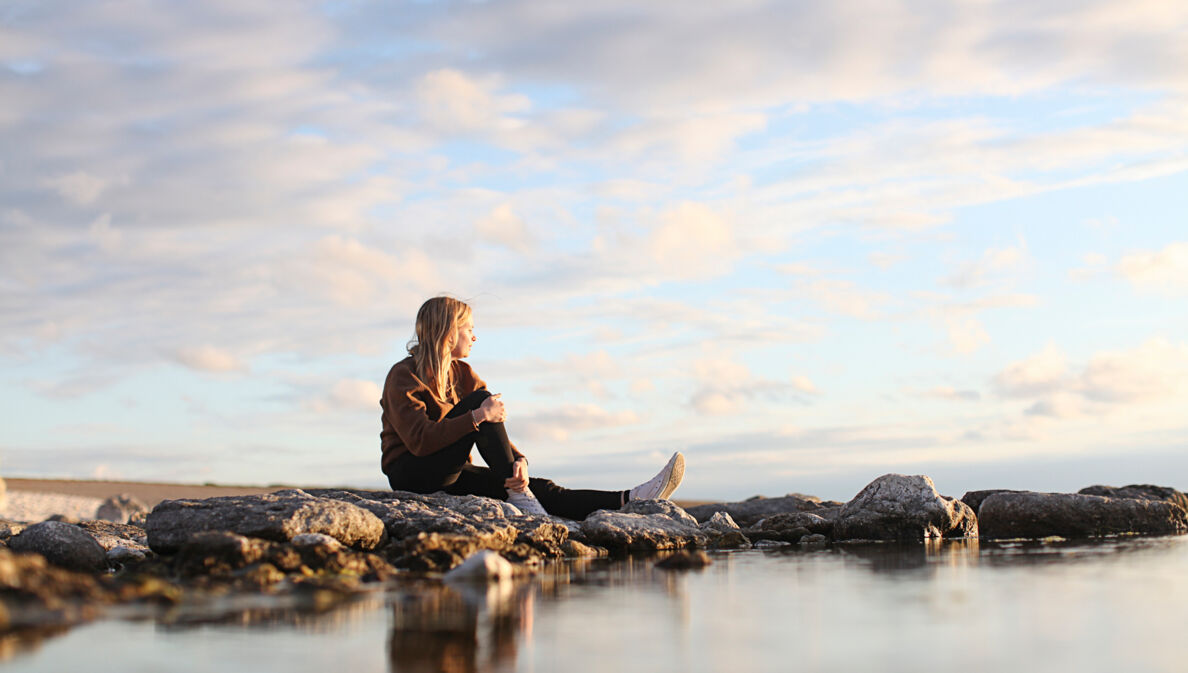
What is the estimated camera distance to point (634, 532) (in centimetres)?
838

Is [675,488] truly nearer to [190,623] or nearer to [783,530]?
[783,530]

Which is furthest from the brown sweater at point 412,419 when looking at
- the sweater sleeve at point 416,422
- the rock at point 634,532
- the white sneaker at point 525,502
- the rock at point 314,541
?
the rock at point 314,541

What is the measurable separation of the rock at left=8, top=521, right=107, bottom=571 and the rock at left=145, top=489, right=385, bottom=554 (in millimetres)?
360

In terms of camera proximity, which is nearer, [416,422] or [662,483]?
[416,422]

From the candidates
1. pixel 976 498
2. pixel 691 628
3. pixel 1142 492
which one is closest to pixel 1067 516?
pixel 976 498

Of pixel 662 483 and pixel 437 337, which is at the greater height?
pixel 437 337

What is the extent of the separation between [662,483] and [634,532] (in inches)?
39.0

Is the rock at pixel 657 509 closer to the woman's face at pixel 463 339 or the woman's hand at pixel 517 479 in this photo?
the woman's hand at pixel 517 479

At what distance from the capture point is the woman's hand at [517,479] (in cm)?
894

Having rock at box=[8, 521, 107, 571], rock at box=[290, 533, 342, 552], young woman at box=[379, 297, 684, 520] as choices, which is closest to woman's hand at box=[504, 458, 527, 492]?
young woman at box=[379, 297, 684, 520]

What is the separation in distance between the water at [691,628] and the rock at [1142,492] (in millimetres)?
6981

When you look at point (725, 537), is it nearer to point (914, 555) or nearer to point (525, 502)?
point (525, 502)

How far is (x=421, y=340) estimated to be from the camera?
29.1 feet

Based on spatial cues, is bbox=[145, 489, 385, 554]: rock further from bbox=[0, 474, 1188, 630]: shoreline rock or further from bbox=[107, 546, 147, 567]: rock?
bbox=[107, 546, 147, 567]: rock
